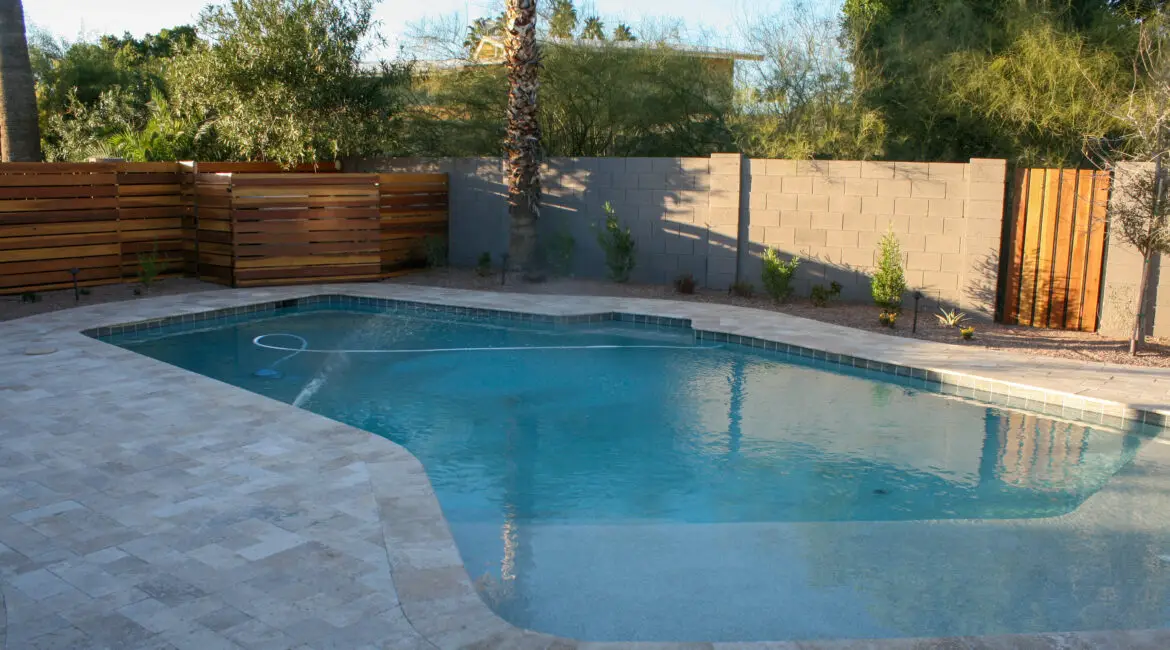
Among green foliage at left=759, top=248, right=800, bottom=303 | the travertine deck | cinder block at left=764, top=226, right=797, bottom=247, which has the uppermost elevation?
cinder block at left=764, top=226, right=797, bottom=247

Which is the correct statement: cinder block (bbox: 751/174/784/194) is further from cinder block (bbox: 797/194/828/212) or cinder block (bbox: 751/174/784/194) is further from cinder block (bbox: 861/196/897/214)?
cinder block (bbox: 861/196/897/214)

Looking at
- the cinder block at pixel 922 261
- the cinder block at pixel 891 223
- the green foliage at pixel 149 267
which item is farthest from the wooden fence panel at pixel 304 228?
the cinder block at pixel 922 261

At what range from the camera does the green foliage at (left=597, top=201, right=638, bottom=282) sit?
1274 centimetres

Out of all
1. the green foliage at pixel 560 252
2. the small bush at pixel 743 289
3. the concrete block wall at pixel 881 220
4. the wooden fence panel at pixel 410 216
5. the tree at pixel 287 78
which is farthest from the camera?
the wooden fence panel at pixel 410 216

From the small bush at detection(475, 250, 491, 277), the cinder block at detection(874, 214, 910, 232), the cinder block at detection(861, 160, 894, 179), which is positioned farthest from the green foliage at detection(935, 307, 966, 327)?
the small bush at detection(475, 250, 491, 277)

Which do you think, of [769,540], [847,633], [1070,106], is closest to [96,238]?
[769,540]

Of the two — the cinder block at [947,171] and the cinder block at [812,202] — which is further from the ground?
the cinder block at [947,171]

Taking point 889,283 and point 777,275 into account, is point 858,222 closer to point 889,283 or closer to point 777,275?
point 777,275

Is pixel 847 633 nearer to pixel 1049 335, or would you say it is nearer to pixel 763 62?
pixel 1049 335

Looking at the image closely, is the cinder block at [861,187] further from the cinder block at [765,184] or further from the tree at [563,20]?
the tree at [563,20]

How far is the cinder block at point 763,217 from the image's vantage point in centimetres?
1188

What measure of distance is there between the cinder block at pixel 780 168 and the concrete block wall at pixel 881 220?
13mm

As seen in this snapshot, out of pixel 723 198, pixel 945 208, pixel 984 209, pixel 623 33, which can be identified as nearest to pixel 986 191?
pixel 984 209

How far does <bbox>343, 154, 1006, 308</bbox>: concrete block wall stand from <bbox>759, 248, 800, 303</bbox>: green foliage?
32 cm
